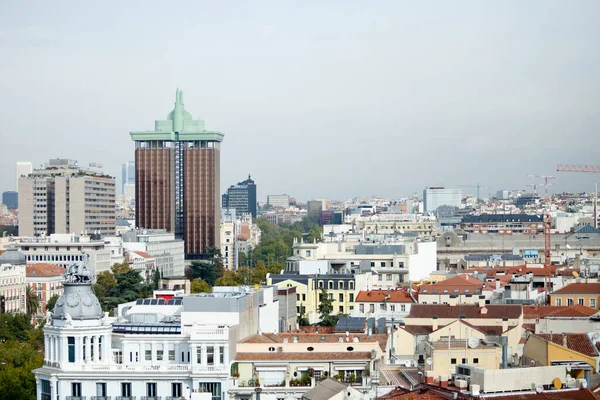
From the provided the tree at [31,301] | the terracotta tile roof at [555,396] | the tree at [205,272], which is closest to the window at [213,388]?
the terracotta tile roof at [555,396]

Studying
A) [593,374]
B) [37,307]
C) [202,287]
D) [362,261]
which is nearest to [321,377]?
[593,374]

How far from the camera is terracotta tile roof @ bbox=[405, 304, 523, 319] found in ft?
214

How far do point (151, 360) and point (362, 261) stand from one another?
5398cm

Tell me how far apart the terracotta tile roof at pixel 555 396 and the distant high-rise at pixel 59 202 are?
512 ft

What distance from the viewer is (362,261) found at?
10800cm

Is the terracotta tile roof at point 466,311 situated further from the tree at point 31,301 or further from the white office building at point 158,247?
the white office building at point 158,247

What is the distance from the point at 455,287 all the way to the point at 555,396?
45991 mm

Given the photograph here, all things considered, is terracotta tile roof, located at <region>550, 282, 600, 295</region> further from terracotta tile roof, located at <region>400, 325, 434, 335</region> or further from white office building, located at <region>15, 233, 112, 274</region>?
white office building, located at <region>15, 233, 112, 274</region>

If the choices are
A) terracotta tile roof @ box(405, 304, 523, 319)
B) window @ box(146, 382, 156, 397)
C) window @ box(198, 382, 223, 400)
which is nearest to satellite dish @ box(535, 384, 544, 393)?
window @ box(198, 382, 223, 400)

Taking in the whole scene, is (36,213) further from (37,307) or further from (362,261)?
(362,261)

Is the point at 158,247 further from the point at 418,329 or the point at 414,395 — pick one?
the point at 414,395

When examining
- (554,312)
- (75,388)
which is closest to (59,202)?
(554,312)

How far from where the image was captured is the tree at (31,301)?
128250mm

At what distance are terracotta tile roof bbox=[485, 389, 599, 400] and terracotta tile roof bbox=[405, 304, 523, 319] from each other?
2377cm
